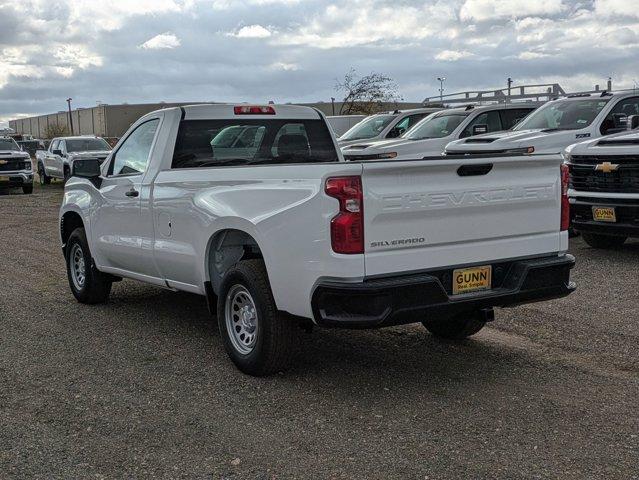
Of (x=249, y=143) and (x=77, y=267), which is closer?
(x=249, y=143)

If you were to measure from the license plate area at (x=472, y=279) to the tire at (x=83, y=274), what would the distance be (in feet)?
13.5

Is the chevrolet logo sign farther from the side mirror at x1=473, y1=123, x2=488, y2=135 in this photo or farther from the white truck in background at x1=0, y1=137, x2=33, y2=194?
the white truck in background at x1=0, y1=137, x2=33, y2=194

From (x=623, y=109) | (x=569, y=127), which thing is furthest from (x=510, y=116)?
(x=623, y=109)

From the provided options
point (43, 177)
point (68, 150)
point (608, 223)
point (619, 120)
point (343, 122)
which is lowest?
point (43, 177)

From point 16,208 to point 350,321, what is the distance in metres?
17.4

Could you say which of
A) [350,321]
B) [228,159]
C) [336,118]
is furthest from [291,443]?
[336,118]

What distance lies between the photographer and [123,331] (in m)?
6.97

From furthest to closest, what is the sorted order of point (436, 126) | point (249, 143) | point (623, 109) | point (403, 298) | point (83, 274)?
point (436, 126) < point (623, 109) < point (83, 274) < point (249, 143) < point (403, 298)

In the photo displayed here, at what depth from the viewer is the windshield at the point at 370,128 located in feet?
58.2

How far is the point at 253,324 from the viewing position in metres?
5.53

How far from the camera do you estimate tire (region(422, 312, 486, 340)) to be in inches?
247

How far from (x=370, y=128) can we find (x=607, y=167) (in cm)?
872

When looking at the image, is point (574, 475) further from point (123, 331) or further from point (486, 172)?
point (123, 331)

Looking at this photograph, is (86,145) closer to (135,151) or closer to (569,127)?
(569,127)
